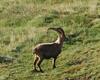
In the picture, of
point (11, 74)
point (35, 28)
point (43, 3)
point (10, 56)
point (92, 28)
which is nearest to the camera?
point (11, 74)

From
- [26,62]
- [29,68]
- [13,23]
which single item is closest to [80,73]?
[29,68]

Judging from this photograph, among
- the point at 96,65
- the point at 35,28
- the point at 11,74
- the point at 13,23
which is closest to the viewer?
the point at 96,65

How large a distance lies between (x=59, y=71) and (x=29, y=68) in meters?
1.48

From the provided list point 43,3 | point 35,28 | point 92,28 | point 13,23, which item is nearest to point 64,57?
point 92,28

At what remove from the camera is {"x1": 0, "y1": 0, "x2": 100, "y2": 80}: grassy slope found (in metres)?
14.9

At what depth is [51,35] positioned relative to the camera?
68.2 feet

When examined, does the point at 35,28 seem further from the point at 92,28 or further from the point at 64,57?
the point at 64,57

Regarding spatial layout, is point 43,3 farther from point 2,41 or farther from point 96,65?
point 96,65

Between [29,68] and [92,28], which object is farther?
[92,28]

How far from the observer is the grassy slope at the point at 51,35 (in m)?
14.9

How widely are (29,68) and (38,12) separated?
31.7ft

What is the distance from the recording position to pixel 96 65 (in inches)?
571

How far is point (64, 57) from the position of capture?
16.9m

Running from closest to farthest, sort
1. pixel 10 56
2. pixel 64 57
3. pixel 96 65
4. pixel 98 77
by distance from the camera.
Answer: pixel 98 77
pixel 96 65
pixel 64 57
pixel 10 56
